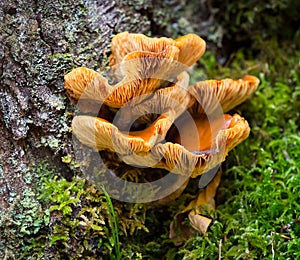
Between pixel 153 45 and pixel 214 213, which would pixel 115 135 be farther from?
pixel 214 213

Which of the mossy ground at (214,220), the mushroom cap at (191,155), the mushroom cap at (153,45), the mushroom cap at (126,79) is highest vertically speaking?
the mushroom cap at (153,45)

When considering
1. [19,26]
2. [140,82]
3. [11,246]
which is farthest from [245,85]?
[11,246]

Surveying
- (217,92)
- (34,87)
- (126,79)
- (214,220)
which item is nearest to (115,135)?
(126,79)

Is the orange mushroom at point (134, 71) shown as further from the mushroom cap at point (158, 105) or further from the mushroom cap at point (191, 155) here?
the mushroom cap at point (191, 155)

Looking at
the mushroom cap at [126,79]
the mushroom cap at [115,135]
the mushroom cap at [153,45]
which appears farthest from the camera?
the mushroom cap at [153,45]

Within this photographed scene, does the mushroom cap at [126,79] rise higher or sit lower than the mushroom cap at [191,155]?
higher

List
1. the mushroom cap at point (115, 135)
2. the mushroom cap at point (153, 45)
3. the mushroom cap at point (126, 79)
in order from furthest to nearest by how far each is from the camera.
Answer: the mushroom cap at point (153, 45) < the mushroom cap at point (126, 79) < the mushroom cap at point (115, 135)

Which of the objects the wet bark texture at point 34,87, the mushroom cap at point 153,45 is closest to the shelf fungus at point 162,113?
the mushroom cap at point 153,45
